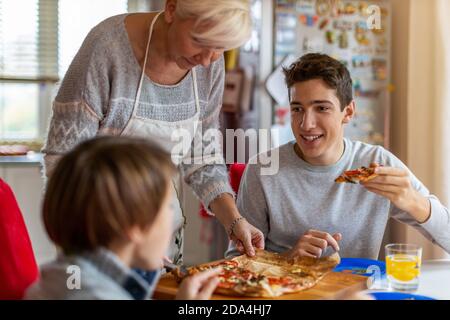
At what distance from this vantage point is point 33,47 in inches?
144

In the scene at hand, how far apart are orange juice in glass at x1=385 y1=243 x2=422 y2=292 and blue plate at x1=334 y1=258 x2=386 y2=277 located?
0.34 ft

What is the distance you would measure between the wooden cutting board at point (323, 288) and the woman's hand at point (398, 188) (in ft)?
0.85

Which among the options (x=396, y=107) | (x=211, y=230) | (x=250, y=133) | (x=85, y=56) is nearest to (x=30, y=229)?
(x=211, y=230)

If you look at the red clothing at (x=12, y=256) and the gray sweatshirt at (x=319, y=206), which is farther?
the gray sweatshirt at (x=319, y=206)

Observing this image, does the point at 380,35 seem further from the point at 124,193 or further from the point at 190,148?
the point at 124,193

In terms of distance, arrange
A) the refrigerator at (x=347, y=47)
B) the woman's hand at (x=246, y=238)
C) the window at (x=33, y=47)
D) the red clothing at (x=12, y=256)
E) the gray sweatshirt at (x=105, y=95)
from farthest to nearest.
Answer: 1. the window at (x=33, y=47)
2. the refrigerator at (x=347, y=47)
3. the woman's hand at (x=246, y=238)
4. the gray sweatshirt at (x=105, y=95)
5. the red clothing at (x=12, y=256)

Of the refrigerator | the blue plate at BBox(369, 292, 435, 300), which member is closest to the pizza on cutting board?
the blue plate at BBox(369, 292, 435, 300)

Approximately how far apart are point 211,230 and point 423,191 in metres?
2.16

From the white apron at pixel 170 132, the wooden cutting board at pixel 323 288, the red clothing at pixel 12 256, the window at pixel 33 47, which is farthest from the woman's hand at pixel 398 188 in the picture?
the window at pixel 33 47

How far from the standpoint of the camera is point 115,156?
915mm

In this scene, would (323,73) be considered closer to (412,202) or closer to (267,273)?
(412,202)

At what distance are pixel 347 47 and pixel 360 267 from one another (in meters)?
2.01

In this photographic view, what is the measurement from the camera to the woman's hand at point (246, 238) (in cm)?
148

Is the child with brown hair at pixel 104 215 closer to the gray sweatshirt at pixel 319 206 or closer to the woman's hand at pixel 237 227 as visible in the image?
the woman's hand at pixel 237 227
